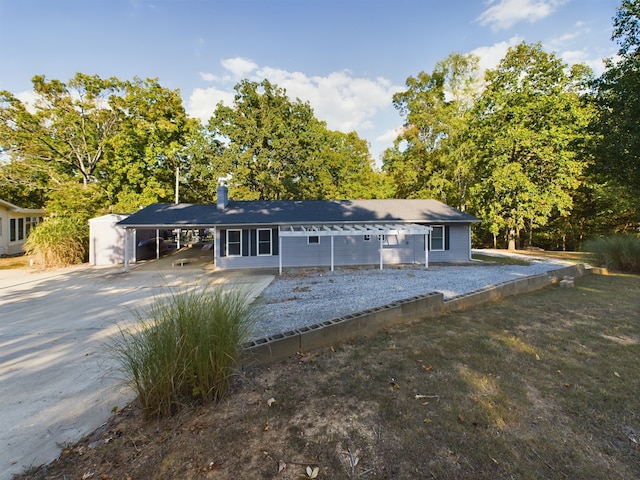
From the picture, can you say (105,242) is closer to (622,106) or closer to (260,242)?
(260,242)

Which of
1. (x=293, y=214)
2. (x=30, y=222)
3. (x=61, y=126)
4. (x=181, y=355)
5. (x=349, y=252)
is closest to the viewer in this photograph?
(x=181, y=355)

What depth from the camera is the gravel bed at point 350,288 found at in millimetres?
6070

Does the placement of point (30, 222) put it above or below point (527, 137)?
below

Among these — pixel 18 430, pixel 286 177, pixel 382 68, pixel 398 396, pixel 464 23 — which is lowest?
pixel 18 430

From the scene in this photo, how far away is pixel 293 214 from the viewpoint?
47.2 feet

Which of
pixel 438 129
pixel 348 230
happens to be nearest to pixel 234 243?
pixel 348 230

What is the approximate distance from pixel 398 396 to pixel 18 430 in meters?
3.64

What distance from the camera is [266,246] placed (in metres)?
13.7

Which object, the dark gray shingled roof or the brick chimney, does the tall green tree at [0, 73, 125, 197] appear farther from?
the brick chimney

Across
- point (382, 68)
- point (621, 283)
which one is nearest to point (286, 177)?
point (382, 68)

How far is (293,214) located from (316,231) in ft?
8.09

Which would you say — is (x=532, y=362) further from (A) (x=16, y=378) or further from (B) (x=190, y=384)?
(A) (x=16, y=378)

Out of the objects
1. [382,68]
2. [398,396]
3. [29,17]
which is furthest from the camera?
[382,68]

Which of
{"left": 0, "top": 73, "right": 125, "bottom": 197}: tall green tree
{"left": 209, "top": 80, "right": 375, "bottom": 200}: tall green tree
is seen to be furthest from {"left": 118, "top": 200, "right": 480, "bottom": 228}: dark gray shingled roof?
{"left": 0, "top": 73, "right": 125, "bottom": 197}: tall green tree
